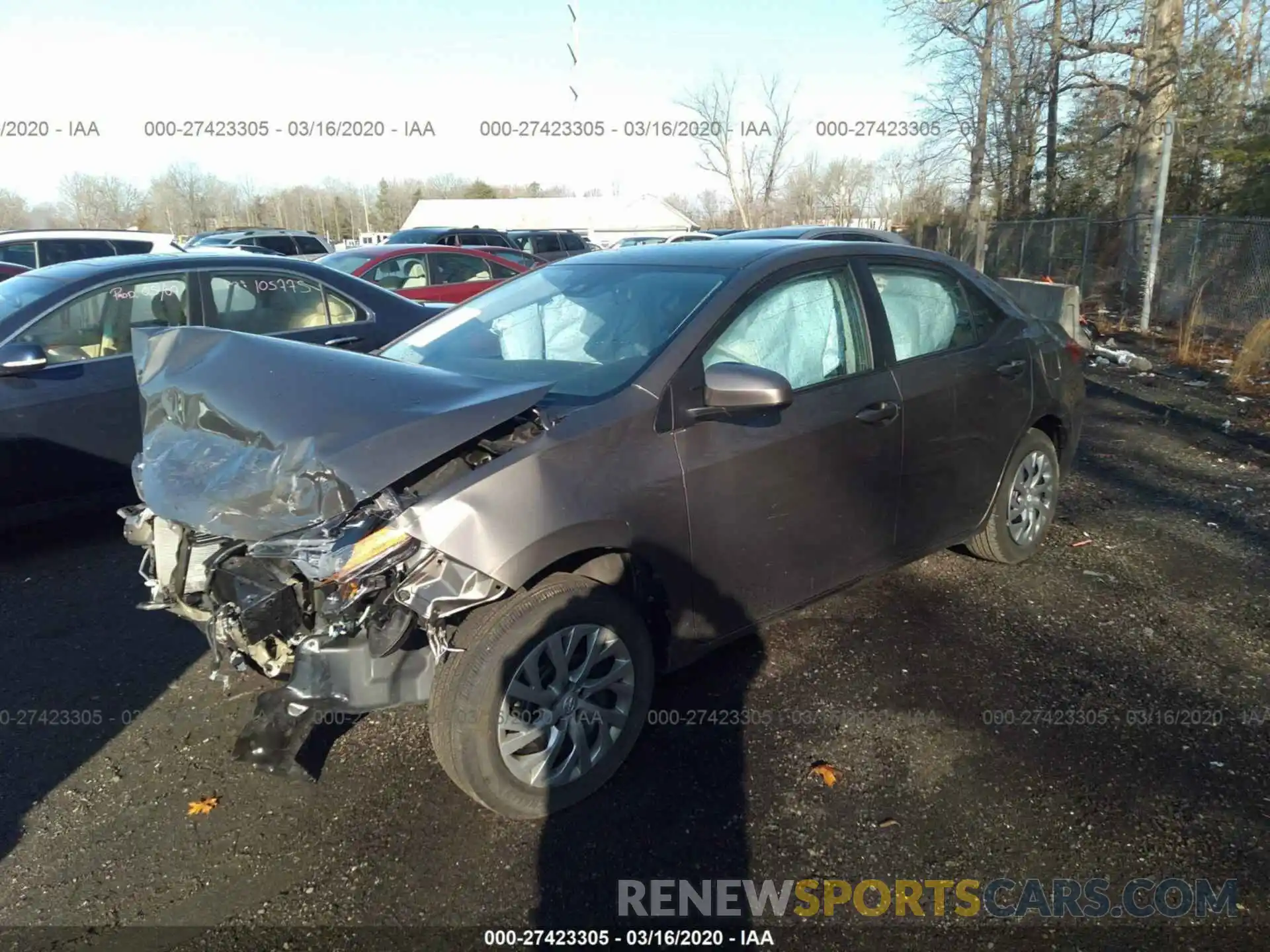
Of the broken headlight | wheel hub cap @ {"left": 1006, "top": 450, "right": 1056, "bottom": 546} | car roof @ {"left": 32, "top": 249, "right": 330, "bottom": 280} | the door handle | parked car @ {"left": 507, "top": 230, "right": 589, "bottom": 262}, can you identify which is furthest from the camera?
parked car @ {"left": 507, "top": 230, "right": 589, "bottom": 262}

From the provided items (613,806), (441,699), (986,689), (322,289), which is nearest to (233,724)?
(441,699)

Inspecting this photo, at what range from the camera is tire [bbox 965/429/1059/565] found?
15.4 feet

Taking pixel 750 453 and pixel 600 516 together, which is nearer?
pixel 600 516

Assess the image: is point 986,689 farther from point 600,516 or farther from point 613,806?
point 600,516

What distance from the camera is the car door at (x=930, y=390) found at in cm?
402

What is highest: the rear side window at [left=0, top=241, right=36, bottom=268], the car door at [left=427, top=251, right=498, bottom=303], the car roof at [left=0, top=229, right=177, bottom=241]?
the car roof at [left=0, top=229, right=177, bottom=241]

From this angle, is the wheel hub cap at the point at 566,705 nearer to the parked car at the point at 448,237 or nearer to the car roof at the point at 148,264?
the car roof at the point at 148,264

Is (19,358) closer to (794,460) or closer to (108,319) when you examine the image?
(108,319)

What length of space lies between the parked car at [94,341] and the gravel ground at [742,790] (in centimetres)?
90

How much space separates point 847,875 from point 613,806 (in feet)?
2.61

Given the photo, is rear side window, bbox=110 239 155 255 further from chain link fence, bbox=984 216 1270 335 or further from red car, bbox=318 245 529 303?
chain link fence, bbox=984 216 1270 335

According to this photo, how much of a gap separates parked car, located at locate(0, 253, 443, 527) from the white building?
5934 centimetres

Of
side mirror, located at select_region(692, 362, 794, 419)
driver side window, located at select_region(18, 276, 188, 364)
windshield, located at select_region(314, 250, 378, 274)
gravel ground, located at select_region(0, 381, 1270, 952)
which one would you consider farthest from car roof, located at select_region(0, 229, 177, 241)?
side mirror, located at select_region(692, 362, 794, 419)

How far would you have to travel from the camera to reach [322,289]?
6.60 meters
